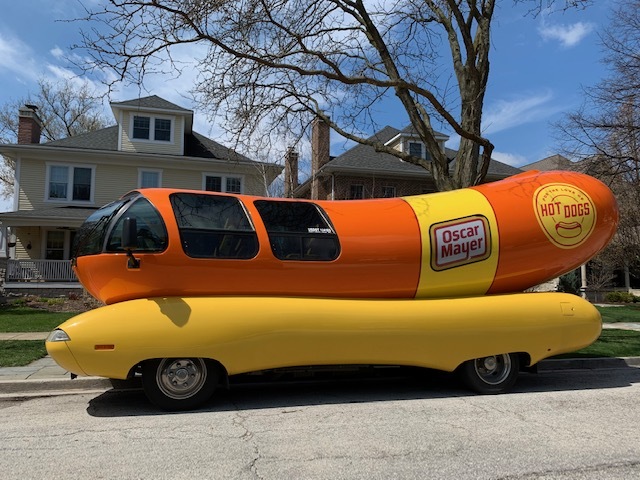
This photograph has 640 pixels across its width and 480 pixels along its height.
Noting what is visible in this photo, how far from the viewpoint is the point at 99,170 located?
22.6 metres

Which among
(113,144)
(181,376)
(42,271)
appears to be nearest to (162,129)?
(113,144)

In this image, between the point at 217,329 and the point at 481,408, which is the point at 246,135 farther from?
the point at 481,408

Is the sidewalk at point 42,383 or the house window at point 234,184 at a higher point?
the house window at point 234,184

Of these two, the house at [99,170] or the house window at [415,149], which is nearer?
the house at [99,170]

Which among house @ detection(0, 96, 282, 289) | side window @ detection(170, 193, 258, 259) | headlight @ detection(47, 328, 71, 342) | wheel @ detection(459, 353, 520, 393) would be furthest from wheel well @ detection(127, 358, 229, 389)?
house @ detection(0, 96, 282, 289)

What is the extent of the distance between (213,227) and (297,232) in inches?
40.3

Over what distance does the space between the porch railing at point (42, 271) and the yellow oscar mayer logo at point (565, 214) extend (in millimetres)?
18383

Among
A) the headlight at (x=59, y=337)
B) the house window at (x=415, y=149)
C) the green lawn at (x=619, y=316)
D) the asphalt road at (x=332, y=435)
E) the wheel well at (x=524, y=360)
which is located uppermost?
the house window at (x=415, y=149)

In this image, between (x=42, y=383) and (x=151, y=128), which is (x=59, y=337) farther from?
(x=151, y=128)

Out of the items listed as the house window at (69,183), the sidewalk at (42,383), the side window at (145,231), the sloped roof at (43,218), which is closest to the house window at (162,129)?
the house window at (69,183)

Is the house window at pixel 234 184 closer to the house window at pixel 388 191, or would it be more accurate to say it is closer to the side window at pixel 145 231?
the house window at pixel 388 191

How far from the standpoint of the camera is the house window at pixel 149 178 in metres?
22.8

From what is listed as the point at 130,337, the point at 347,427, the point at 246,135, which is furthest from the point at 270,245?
the point at 246,135

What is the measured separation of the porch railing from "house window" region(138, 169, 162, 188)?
473 centimetres
